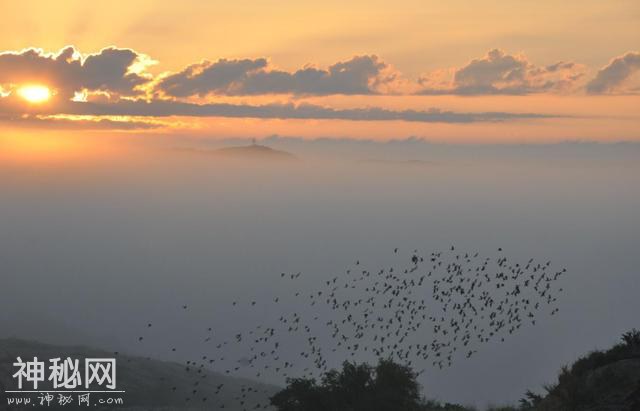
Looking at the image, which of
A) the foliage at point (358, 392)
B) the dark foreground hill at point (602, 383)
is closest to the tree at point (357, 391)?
the foliage at point (358, 392)

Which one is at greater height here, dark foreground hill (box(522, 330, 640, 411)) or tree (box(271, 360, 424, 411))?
dark foreground hill (box(522, 330, 640, 411))

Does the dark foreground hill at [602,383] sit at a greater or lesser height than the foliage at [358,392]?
greater

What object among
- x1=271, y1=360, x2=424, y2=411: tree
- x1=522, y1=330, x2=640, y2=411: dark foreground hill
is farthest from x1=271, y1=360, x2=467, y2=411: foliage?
x1=522, y1=330, x2=640, y2=411: dark foreground hill

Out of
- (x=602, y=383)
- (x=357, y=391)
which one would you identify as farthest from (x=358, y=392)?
(x=602, y=383)

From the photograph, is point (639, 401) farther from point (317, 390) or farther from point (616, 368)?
point (317, 390)

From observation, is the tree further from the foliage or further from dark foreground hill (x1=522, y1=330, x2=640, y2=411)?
dark foreground hill (x1=522, y1=330, x2=640, y2=411)

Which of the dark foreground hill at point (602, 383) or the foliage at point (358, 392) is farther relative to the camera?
the foliage at point (358, 392)

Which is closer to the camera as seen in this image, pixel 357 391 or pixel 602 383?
pixel 602 383

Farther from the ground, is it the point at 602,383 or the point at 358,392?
the point at 602,383

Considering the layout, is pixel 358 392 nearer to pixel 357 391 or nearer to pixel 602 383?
pixel 357 391

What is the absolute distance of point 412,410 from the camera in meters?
57.9

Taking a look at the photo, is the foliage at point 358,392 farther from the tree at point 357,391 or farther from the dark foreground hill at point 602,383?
the dark foreground hill at point 602,383

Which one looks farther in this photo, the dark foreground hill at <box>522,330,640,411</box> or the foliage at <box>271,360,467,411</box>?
the foliage at <box>271,360,467,411</box>

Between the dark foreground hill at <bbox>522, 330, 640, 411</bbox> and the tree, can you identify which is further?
the tree
